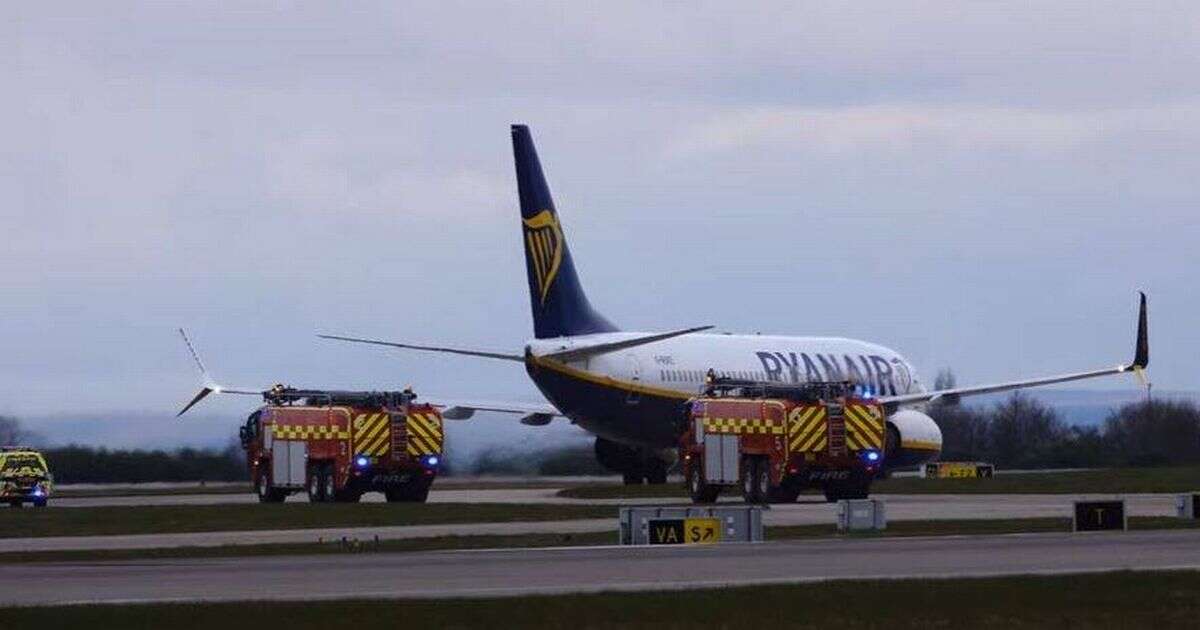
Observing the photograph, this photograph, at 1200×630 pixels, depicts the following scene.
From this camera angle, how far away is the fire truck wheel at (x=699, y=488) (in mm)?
60719

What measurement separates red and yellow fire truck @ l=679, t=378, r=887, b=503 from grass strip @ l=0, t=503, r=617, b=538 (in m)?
3.03

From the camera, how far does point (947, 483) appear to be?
3031 inches

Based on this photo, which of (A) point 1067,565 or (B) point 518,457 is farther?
(B) point 518,457

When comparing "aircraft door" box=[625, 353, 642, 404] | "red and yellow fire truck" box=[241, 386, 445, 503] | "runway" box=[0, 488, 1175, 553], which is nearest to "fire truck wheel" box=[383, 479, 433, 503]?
"red and yellow fire truck" box=[241, 386, 445, 503]

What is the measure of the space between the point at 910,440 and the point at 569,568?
39.1 m

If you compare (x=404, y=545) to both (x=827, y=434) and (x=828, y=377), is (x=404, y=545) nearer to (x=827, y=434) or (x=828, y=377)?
(x=827, y=434)

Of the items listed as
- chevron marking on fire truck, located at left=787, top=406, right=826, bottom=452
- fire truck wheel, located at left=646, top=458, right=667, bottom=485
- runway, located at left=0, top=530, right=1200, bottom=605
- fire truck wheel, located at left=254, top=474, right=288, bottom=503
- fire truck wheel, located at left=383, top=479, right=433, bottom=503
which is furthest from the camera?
fire truck wheel, located at left=646, top=458, right=667, bottom=485

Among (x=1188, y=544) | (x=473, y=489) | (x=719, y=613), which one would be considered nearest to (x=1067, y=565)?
(x=1188, y=544)

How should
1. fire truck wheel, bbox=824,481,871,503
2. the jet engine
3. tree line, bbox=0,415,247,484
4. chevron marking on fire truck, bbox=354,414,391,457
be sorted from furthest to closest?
1. tree line, bbox=0,415,247,484
2. the jet engine
3. chevron marking on fire truck, bbox=354,414,391,457
4. fire truck wheel, bbox=824,481,871,503

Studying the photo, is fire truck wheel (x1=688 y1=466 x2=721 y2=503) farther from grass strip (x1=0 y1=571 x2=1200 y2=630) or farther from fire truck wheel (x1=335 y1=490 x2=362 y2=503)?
grass strip (x1=0 y1=571 x2=1200 y2=630)

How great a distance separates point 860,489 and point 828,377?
59.7 feet

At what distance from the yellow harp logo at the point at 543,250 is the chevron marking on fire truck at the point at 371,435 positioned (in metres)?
7.74

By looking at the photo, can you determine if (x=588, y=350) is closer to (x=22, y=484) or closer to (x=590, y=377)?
(x=590, y=377)

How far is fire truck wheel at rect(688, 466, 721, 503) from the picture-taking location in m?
60.7
